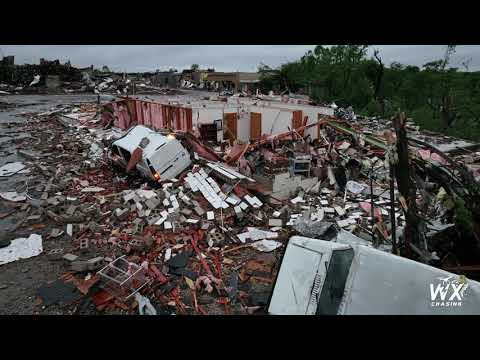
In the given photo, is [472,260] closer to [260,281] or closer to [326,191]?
[260,281]

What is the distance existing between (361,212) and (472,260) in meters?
5.17

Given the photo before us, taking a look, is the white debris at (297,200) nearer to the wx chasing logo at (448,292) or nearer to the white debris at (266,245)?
the white debris at (266,245)

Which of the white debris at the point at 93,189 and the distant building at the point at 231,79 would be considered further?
the distant building at the point at 231,79

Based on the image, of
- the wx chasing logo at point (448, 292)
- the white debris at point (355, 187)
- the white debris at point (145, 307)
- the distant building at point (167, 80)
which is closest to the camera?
the wx chasing logo at point (448, 292)

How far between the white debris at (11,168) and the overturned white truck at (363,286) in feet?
43.2

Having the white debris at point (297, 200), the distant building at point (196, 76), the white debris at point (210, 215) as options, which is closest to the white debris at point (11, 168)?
the white debris at point (210, 215)

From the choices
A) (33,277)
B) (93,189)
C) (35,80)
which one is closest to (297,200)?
(93,189)

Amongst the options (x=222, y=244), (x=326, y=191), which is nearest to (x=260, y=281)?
(x=222, y=244)

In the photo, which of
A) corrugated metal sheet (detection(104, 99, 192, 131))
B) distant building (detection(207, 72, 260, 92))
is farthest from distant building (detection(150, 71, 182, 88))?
corrugated metal sheet (detection(104, 99, 192, 131))

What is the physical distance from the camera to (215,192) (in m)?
9.78

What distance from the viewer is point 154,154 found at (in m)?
10.2

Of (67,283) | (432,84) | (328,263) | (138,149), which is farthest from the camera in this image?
(432,84)

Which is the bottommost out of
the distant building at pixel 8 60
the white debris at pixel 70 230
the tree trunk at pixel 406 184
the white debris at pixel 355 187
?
the white debris at pixel 70 230

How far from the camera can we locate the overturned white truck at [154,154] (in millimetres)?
10320
